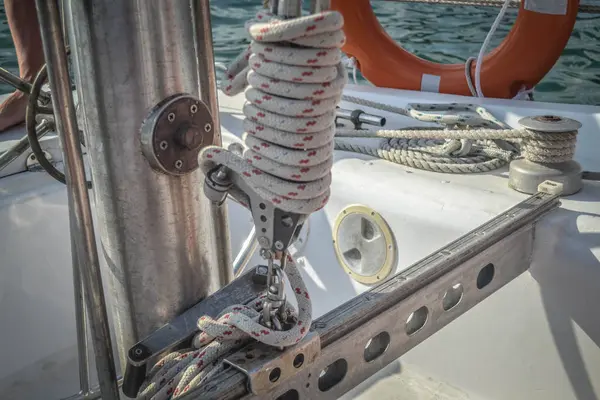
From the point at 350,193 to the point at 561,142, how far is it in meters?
0.41

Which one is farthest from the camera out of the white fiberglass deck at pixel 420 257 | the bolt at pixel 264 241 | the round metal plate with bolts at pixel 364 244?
the round metal plate with bolts at pixel 364 244

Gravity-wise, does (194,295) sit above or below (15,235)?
above

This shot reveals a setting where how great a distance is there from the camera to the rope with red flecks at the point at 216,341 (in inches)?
26.3

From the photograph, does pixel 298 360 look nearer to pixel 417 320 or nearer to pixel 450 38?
pixel 417 320

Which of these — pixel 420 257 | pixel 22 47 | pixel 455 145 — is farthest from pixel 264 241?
pixel 22 47

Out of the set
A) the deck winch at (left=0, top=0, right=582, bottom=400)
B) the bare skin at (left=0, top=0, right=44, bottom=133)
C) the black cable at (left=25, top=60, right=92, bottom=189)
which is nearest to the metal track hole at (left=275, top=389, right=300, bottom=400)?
the deck winch at (left=0, top=0, right=582, bottom=400)

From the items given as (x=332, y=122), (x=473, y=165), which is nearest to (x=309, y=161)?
(x=332, y=122)

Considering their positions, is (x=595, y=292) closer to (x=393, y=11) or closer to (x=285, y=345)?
(x=285, y=345)

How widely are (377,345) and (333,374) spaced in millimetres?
90

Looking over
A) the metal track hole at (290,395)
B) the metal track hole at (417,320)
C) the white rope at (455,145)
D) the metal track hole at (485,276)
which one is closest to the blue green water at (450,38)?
the white rope at (455,145)

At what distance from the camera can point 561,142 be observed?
1.20m

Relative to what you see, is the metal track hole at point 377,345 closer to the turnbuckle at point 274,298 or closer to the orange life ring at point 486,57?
the turnbuckle at point 274,298

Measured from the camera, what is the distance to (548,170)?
121 centimetres

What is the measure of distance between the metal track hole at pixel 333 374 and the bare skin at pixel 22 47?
114 centimetres
